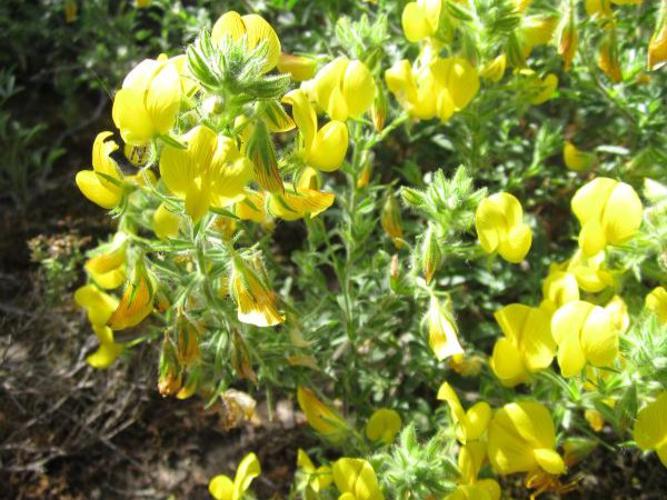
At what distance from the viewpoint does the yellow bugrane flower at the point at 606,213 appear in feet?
5.46

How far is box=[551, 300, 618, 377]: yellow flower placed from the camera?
5.08ft

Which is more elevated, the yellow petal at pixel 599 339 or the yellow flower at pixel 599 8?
the yellow flower at pixel 599 8

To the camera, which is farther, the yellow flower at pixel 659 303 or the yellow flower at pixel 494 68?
the yellow flower at pixel 494 68

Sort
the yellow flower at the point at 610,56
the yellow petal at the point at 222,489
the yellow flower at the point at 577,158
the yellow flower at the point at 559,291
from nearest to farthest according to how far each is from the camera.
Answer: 1. the yellow flower at the point at 559,291
2. the yellow petal at the point at 222,489
3. the yellow flower at the point at 610,56
4. the yellow flower at the point at 577,158

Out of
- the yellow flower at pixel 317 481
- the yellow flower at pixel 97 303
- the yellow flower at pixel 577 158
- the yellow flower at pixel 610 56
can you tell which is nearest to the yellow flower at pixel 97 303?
the yellow flower at pixel 97 303

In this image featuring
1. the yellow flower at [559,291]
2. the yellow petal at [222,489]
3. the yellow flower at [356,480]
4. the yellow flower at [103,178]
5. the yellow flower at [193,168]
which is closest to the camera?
the yellow flower at [193,168]

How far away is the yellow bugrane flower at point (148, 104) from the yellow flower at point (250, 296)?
344mm

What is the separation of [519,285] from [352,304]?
0.65 metres

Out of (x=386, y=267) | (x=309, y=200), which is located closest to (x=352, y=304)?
(x=386, y=267)

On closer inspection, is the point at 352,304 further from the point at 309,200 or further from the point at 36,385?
the point at 36,385

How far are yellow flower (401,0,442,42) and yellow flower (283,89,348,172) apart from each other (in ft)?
1.50

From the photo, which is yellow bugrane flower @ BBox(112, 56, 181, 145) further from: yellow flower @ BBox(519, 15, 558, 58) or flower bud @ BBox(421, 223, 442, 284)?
yellow flower @ BBox(519, 15, 558, 58)

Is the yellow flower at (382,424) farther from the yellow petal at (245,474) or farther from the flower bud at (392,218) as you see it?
the flower bud at (392,218)

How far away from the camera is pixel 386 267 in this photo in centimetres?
207
